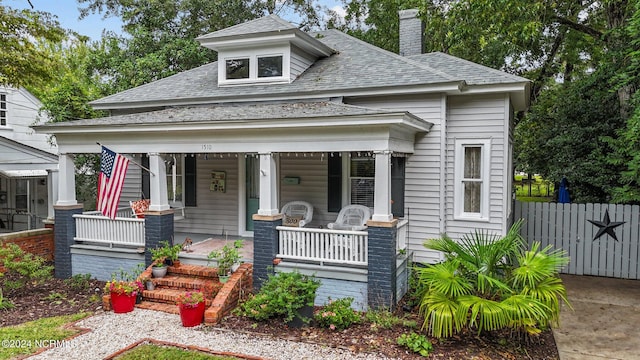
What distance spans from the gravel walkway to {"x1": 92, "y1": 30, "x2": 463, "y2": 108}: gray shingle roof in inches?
214

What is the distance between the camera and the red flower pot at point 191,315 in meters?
6.69

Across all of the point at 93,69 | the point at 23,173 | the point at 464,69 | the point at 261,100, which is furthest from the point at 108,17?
the point at 464,69

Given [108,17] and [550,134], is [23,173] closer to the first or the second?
[108,17]

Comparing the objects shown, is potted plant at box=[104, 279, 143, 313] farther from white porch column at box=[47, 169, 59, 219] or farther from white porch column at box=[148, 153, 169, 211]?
white porch column at box=[47, 169, 59, 219]

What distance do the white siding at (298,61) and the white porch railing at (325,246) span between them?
14.3 feet

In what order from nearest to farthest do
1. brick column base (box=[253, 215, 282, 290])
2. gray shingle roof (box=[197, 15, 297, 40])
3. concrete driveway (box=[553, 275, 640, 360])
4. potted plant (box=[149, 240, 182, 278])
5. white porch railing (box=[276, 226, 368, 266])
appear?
concrete driveway (box=[553, 275, 640, 360]) → white porch railing (box=[276, 226, 368, 266]) → brick column base (box=[253, 215, 282, 290]) → potted plant (box=[149, 240, 182, 278]) → gray shingle roof (box=[197, 15, 297, 40])

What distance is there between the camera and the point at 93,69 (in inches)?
696

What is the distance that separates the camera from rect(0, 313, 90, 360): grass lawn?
587cm

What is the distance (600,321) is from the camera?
7.25 meters

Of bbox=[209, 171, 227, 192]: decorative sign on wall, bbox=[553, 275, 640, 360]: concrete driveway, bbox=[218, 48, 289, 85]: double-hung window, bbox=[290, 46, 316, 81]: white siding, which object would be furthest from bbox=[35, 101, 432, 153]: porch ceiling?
bbox=[553, 275, 640, 360]: concrete driveway

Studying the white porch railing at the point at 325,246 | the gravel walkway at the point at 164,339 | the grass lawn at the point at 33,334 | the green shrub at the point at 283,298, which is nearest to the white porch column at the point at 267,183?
the white porch railing at the point at 325,246

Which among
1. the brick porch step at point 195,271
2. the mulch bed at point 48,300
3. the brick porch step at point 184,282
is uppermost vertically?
the brick porch step at point 195,271

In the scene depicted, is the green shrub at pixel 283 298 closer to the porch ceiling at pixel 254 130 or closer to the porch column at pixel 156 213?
the porch ceiling at pixel 254 130

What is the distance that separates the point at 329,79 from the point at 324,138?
115 inches
